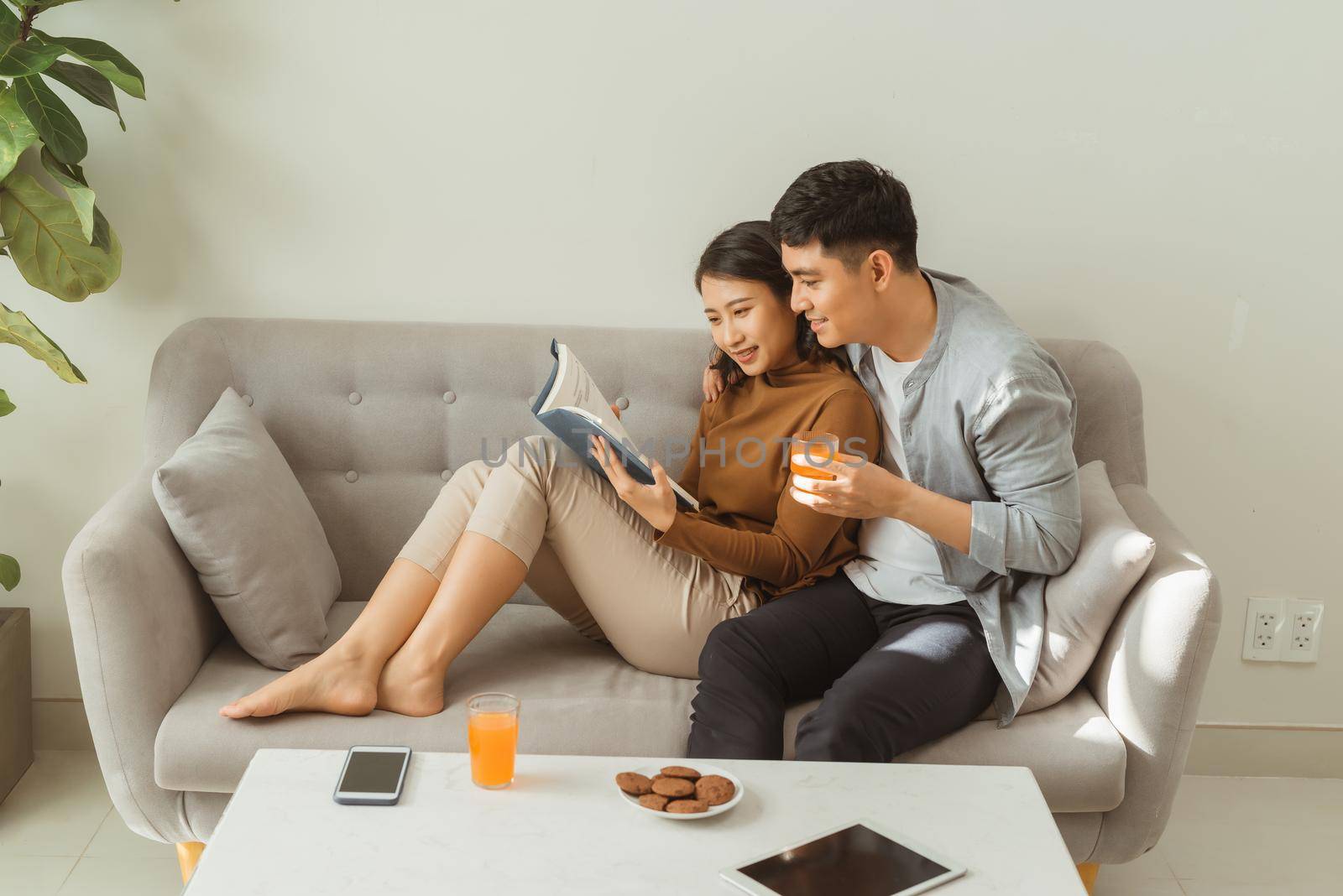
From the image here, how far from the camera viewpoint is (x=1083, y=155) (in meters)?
2.32

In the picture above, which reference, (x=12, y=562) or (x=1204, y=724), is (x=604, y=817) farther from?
(x=1204, y=724)

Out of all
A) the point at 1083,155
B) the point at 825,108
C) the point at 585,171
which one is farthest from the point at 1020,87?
the point at 585,171

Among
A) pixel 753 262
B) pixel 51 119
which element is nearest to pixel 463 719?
pixel 753 262

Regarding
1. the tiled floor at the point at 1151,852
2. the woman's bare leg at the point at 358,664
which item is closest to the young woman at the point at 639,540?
the woman's bare leg at the point at 358,664

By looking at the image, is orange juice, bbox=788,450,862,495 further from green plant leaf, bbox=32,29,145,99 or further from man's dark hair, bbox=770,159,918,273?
green plant leaf, bbox=32,29,145,99

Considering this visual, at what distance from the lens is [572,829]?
1265 mm

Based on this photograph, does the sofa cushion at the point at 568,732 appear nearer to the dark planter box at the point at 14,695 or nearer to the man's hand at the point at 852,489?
the man's hand at the point at 852,489

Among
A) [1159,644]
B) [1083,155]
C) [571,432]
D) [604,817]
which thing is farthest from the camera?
[1083,155]

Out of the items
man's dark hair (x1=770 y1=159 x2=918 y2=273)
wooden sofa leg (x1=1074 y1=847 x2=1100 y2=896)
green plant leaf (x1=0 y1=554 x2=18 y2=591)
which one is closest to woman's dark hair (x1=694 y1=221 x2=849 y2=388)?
man's dark hair (x1=770 y1=159 x2=918 y2=273)

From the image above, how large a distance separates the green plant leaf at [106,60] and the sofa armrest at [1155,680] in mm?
1863

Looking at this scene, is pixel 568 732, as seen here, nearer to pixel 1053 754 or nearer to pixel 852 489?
pixel 852 489

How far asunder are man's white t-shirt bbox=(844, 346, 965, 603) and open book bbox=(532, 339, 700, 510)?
351mm

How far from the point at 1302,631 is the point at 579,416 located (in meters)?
1.69

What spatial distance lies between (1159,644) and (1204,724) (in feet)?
3.16
